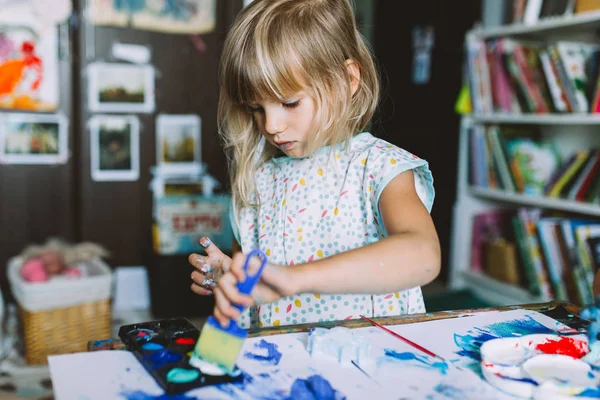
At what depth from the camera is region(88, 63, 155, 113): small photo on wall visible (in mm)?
2578

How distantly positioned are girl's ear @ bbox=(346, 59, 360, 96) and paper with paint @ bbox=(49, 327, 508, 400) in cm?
49

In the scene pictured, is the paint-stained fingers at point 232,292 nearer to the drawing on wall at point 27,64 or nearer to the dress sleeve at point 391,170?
the dress sleeve at point 391,170

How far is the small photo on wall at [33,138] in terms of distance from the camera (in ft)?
8.20

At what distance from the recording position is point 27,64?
2469mm

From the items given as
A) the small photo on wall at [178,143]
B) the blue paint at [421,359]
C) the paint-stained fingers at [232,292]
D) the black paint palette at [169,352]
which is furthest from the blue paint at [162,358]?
the small photo on wall at [178,143]

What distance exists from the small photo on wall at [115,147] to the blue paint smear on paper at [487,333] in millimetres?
2069

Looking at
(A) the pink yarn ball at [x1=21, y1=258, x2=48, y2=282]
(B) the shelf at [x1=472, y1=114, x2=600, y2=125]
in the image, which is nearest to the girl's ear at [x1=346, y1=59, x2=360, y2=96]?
(B) the shelf at [x1=472, y1=114, x2=600, y2=125]

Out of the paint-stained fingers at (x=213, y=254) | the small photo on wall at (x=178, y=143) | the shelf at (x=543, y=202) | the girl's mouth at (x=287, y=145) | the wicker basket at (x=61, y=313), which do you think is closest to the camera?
the paint-stained fingers at (x=213, y=254)

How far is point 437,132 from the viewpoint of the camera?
3.13 meters

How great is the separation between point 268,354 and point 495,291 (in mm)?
2061

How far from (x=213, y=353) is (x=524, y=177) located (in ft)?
6.66

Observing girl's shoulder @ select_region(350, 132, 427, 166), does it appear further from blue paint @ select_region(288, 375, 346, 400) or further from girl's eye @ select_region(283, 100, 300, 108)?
blue paint @ select_region(288, 375, 346, 400)

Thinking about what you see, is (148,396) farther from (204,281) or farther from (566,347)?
(566,347)

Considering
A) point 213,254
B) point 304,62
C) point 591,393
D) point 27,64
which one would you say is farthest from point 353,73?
point 27,64
